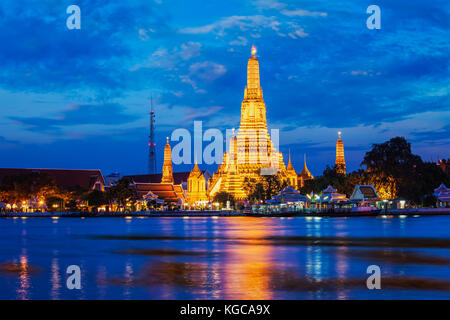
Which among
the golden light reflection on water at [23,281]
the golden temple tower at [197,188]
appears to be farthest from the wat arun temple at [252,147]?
the golden light reflection on water at [23,281]

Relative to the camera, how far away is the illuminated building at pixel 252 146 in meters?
111

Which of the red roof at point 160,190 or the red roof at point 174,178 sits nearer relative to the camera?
the red roof at point 160,190

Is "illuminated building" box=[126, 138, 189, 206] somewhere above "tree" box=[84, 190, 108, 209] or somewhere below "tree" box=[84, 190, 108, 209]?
above

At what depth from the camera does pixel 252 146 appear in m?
112

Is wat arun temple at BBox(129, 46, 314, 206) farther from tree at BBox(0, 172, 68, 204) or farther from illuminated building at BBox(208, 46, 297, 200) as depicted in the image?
tree at BBox(0, 172, 68, 204)

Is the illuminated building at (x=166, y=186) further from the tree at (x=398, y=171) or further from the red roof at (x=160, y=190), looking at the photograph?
the tree at (x=398, y=171)

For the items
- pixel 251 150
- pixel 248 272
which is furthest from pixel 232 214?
pixel 248 272

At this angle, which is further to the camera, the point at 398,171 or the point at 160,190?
the point at 160,190

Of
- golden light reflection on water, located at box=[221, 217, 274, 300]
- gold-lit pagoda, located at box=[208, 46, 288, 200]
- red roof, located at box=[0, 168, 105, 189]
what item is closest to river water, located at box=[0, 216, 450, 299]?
golden light reflection on water, located at box=[221, 217, 274, 300]

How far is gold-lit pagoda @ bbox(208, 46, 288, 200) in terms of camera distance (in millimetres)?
110688

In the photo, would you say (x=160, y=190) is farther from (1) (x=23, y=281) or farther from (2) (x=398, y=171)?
(1) (x=23, y=281)
